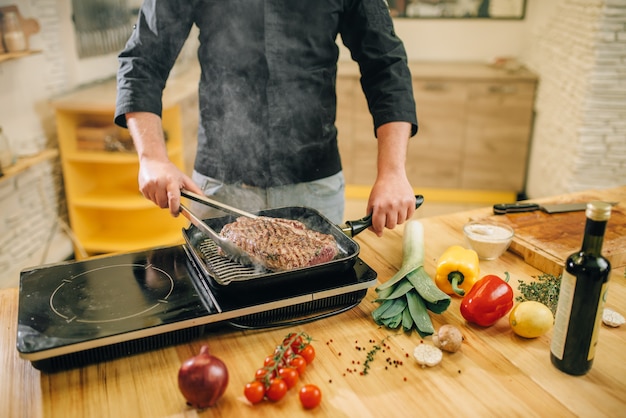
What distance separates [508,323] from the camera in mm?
1403

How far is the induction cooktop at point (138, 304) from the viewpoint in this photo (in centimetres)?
116

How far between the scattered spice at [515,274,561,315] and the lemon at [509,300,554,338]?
101mm

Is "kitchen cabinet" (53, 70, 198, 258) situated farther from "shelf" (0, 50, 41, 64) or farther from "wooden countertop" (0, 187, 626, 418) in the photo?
"wooden countertop" (0, 187, 626, 418)

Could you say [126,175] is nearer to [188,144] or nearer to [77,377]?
[188,144]

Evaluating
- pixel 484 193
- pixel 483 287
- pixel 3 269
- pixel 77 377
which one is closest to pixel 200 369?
pixel 77 377

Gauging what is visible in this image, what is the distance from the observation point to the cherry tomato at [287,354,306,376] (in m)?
1.18

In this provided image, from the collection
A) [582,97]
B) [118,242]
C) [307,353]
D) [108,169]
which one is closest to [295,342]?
[307,353]

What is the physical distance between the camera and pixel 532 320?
131cm

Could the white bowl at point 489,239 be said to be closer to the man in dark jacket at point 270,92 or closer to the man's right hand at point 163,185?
the man in dark jacket at point 270,92

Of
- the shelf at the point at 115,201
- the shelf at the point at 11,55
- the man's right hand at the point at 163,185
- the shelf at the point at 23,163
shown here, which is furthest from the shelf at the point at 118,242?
the man's right hand at the point at 163,185

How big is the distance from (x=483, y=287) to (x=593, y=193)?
47.5 inches

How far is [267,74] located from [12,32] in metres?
1.96

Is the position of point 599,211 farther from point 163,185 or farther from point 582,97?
point 582,97

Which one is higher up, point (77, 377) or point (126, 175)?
point (77, 377)
